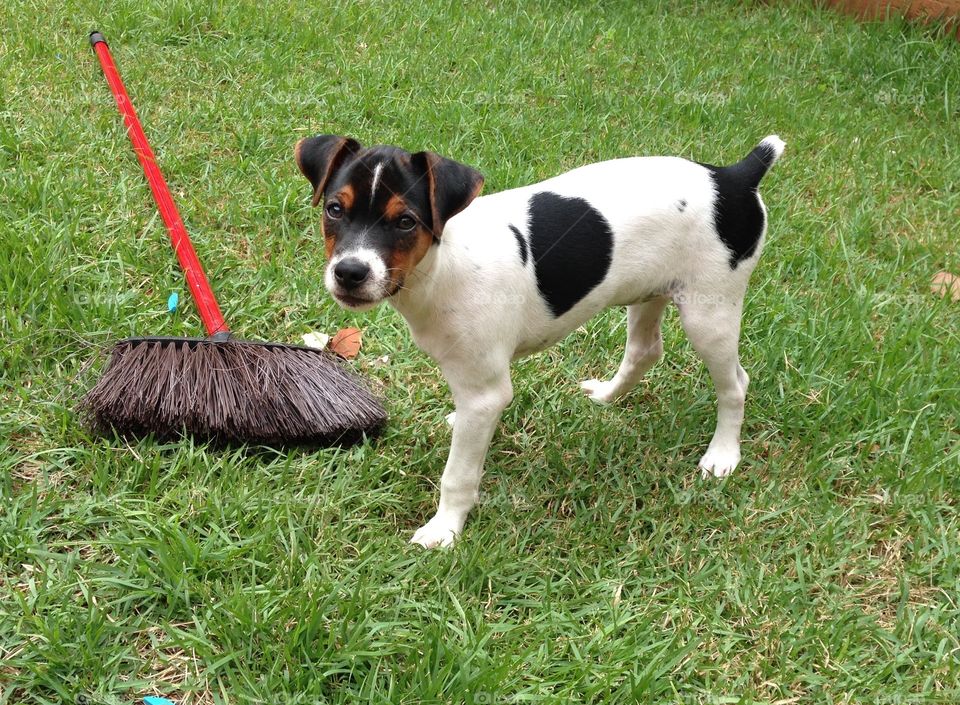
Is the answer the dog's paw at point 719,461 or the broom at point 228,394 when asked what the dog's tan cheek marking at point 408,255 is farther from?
the dog's paw at point 719,461

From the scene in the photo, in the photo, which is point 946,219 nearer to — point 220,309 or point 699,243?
point 699,243

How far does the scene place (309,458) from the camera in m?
3.54

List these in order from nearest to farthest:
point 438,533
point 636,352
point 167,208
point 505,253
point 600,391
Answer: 1. point 505,253
2. point 438,533
3. point 636,352
4. point 600,391
5. point 167,208

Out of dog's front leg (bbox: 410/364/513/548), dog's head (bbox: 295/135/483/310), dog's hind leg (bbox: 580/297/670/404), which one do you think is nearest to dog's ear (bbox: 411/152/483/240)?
dog's head (bbox: 295/135/483/310)

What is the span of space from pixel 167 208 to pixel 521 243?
6.79 ft

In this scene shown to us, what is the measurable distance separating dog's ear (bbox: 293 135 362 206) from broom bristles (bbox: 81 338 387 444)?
0.91 m

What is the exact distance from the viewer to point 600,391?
163 inches

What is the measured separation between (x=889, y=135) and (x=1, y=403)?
5.67 metres

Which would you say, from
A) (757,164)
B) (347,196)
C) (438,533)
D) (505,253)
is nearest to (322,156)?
(347,196)

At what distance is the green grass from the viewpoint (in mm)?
2807

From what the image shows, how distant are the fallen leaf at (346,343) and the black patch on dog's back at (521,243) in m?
1.24

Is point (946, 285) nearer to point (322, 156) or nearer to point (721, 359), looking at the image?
point (721, 359)

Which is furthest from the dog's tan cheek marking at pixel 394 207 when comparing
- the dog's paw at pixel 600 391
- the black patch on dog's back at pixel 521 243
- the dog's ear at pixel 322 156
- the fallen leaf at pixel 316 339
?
the dog's paw at pixel 600 391

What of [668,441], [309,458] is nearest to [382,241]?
[309,458]
